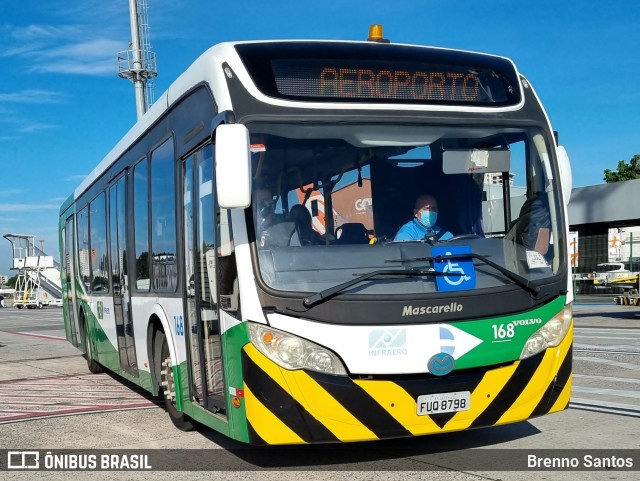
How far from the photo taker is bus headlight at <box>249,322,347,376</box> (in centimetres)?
552

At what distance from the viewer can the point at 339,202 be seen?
622 centimetres

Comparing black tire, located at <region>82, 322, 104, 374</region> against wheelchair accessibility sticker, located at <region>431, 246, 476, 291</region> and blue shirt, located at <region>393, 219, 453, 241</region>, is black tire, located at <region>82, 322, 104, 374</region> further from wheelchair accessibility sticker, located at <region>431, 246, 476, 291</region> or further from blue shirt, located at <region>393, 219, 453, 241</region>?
wheelchair accessibility sticker, located at <region>431, 246, 476, 291</region>

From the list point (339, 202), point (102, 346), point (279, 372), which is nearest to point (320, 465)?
point (279, 372)

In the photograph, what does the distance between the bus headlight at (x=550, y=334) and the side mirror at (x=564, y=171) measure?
3.02 feet

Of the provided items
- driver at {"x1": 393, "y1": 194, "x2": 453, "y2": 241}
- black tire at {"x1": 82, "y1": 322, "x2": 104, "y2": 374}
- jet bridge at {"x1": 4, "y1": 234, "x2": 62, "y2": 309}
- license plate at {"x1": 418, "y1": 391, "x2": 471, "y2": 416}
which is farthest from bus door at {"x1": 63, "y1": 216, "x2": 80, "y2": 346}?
jet bridge at {"x1": 4, "y1": 234, "x2": 62, "y2": 309}

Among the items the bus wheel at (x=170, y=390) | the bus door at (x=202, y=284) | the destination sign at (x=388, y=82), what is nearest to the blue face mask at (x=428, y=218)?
the destination sign at (x=388, y=82)

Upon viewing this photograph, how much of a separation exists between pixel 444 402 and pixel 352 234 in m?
1.31

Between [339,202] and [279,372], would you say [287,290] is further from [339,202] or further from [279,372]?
[339,202]

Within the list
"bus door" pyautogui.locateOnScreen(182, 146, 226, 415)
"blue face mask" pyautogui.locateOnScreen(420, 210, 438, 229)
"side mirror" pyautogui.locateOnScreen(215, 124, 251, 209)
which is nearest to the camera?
"side mirror" pyautogui.locateOnScreen(215, 124, 251, 209)

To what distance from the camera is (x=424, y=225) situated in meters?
6.13

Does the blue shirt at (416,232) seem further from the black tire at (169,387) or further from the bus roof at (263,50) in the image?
the black tire at (169,387)

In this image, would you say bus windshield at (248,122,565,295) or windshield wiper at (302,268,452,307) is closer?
windshield wiper at (302,268,452,307)

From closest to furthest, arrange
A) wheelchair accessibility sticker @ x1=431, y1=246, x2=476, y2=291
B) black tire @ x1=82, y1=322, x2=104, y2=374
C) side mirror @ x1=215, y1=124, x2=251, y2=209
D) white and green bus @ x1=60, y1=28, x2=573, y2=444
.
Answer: side mirror @ x1=215, y1=124, x2=251, y2=209, white and green bus @ x1=60, y1=28, x2=573, y2=444, wheelchair accessibility sticker @ x1=431, y1=246, x2=476, y2=291, black tire @ x1=82, y1=322, x2=104, y2=374

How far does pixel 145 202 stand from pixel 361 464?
366 cm
